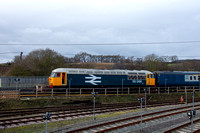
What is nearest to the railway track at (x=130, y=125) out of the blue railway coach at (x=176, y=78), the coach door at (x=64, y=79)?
the coach door at (x=64, y=79)

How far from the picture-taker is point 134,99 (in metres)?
28.0

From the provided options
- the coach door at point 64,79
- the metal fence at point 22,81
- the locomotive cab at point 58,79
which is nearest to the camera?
the locomotive cab at point 58,79

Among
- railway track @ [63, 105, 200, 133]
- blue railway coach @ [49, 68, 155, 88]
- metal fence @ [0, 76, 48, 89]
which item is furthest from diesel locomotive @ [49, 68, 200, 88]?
metal fence @ [0, 76, 48, 89]

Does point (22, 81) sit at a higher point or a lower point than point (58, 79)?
lower

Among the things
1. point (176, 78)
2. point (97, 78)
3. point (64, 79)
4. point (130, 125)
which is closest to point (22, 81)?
point (64, 79)

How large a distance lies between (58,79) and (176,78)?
2429 centimetres

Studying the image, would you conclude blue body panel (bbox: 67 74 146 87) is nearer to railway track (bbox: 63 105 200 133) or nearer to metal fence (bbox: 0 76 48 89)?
railway track (bbox: 63 105 200 133)

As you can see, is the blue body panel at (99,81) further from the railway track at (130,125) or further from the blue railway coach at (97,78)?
the railway track at (130,125)

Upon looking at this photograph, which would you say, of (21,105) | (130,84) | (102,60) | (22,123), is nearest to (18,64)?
(21,105)

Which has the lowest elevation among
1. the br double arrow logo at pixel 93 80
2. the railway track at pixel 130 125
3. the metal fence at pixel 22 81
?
the railway track at pixel 130 125

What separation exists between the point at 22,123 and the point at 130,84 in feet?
71.0

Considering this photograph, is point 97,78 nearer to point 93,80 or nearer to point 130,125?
point 93,80

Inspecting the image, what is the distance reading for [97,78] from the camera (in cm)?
2975

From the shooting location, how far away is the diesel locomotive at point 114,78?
27.3 metres
